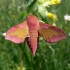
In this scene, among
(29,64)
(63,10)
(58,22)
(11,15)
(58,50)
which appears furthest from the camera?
(63,10)

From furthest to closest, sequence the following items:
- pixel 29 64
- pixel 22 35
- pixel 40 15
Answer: pixel 29 64 → pixel 40 15 → pixel 22 35

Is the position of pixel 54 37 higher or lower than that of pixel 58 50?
higher

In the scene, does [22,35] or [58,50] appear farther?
[58,50]

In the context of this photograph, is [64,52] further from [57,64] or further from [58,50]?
[57,64]

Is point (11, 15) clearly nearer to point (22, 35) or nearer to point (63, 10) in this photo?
point (63, 10)

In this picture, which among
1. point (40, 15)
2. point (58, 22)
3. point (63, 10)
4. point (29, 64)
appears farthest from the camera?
point (63, 10)

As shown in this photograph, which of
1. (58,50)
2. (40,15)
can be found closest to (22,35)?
(40,15)

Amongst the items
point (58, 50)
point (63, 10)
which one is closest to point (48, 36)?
point (58, 50)

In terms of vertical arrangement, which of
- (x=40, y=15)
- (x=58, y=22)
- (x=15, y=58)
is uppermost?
(x=40, y=15)

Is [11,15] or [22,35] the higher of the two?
[22,35]

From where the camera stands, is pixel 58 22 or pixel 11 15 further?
pixel 58 22
